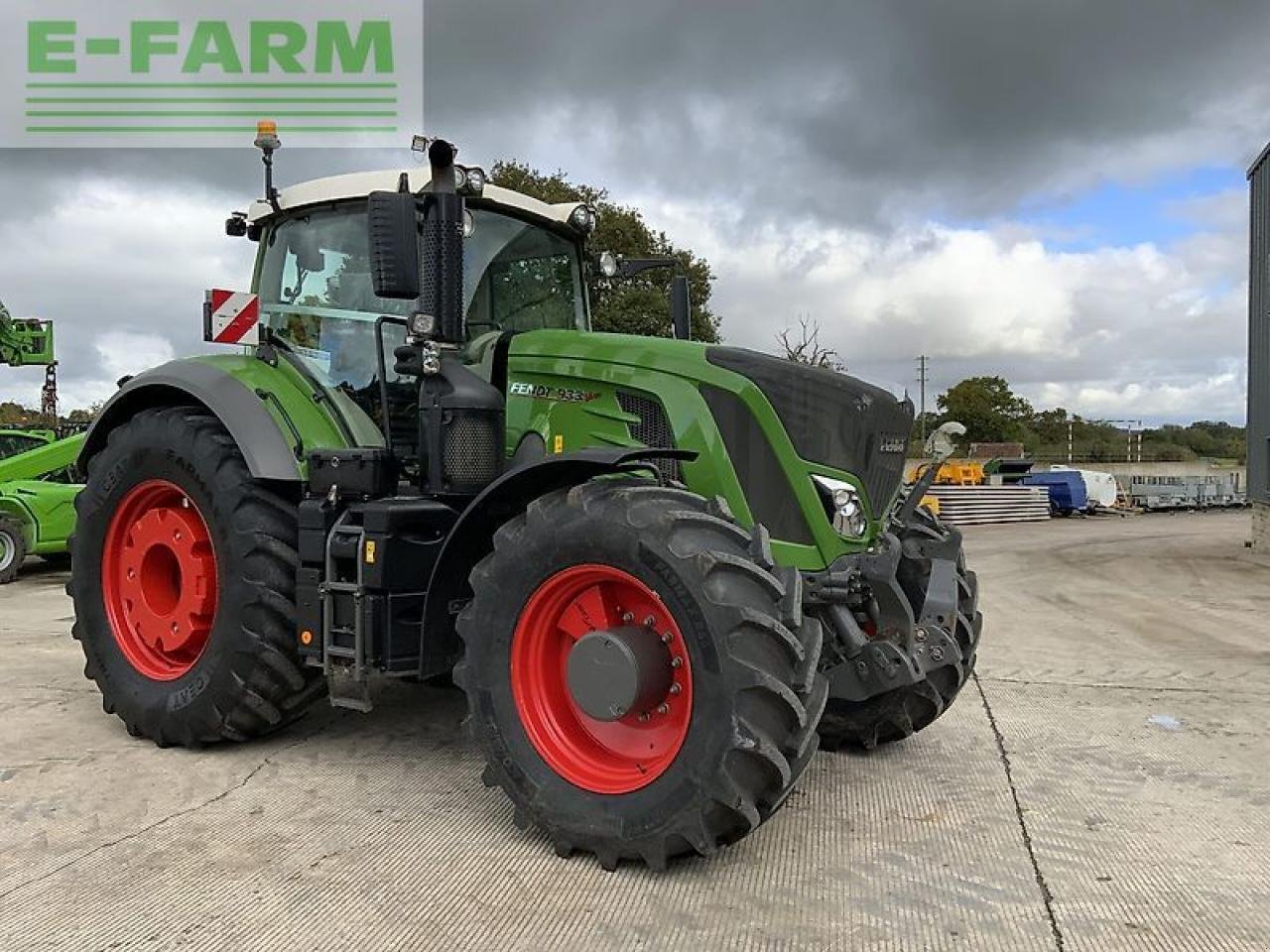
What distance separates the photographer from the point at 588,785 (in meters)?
3.33

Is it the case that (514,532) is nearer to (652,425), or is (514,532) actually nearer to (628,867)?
(652,425)

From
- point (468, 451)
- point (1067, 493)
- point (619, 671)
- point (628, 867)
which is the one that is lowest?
point (628, 867)

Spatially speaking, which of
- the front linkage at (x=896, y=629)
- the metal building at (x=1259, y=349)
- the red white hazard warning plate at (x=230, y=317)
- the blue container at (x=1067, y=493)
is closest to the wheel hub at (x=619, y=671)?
the front linkage at (x=896, y=629)

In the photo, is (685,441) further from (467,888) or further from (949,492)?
(949,492)

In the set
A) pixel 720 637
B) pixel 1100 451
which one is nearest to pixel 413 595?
pixel 720 637

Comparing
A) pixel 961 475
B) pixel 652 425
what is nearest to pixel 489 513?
pixel 652 425

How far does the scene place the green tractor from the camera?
10.3ft

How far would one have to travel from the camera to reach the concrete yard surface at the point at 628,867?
286cm

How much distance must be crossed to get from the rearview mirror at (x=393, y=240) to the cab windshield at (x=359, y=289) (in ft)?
2.39

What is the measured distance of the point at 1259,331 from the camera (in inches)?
698

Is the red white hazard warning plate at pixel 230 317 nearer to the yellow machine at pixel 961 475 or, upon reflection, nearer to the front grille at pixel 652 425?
the front grille at pixel 652 425

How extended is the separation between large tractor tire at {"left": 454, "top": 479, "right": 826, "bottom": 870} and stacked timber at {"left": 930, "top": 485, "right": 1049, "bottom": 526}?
21616 millimetres

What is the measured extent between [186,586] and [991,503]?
24899 mm

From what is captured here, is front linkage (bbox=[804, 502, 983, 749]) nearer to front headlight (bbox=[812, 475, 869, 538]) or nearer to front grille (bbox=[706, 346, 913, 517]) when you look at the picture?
front headlight (bbox=[812, 475, 869, 538])
